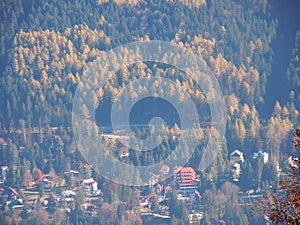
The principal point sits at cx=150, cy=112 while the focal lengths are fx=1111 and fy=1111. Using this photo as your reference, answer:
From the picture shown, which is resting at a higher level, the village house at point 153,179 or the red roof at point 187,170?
the red roof at point 187,170

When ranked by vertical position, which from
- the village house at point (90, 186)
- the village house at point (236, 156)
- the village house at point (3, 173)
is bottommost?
the village house at point (90, 186)

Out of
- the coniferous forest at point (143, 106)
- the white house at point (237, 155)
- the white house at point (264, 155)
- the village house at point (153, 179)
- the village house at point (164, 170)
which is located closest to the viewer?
the coniferous forest at point (143, 106)

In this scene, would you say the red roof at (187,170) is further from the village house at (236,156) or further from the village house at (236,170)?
the village house at (236,156)

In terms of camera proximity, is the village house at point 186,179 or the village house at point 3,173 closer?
the village house at point 186,179

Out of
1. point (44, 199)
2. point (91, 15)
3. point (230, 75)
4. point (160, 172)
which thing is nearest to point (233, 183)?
point (160, 172)

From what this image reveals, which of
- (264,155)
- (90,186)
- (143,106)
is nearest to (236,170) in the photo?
(264,155)

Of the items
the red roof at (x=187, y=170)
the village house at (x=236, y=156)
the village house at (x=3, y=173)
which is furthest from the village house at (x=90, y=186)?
the village house at (x=236, y=156)

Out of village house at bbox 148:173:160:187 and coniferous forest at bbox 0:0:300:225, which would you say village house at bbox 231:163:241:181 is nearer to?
coniferous forest at bbox 0:0:300:225

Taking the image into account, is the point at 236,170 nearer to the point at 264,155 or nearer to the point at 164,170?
the point at 264,155

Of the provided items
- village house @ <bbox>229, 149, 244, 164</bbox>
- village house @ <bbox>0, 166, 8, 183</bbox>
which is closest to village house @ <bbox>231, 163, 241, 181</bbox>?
village house @ <bbox>229, 149, 244, 164</bbox>
